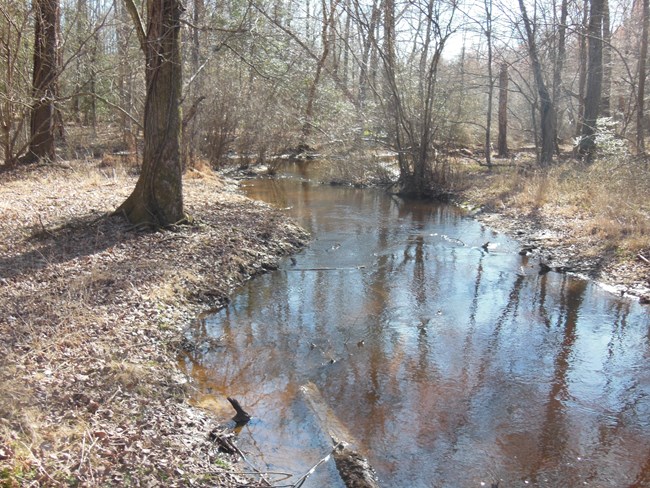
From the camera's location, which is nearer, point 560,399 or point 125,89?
point 560,399

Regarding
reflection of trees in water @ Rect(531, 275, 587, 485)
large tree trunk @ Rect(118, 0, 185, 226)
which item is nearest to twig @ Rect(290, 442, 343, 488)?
reflection of trees in water @ Rect(531, 275, 587, 485)

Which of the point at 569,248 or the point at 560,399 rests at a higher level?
the point at 569,248

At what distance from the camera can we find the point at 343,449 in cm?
490

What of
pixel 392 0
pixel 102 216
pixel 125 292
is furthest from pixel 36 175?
pixel 392 0

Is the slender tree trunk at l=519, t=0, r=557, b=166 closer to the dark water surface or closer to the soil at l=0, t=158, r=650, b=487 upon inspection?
the soil at l=0, t=158, r=650, b=487

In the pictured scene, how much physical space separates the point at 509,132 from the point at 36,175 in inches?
1044

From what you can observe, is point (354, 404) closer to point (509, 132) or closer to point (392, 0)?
point (392, 0)

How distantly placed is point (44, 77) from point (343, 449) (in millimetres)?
14591

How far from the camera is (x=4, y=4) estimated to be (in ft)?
41.4

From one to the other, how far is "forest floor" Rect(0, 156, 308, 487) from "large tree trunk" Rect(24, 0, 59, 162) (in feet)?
12.0

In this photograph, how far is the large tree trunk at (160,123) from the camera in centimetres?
941

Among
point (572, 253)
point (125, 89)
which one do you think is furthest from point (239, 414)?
point (125, 89)

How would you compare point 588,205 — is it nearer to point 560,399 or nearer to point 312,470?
point 560,399

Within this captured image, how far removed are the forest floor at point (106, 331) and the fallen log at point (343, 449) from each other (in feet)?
2.99
